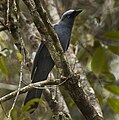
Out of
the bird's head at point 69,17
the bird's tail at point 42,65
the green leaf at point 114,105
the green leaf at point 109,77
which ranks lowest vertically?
the green leaf at point 109,77

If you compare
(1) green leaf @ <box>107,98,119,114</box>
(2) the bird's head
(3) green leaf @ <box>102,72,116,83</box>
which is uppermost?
(2) the bird's head

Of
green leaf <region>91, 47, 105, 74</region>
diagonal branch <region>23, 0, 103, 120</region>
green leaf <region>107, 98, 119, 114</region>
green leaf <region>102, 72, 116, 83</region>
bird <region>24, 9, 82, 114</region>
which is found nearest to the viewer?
diagonal branch <region>23, 0, 103, 120</region>

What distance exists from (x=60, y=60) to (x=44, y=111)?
68.3 inches

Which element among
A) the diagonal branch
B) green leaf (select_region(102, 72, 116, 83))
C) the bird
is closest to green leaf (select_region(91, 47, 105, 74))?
green leaf (select_region(102, 72, 116, 83))

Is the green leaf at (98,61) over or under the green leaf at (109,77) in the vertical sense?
over

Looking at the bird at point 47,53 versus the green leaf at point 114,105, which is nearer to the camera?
the green leaf at point 114,105

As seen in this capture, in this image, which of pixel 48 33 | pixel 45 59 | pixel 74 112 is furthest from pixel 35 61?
pixel 74 112

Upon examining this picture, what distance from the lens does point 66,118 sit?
262cm

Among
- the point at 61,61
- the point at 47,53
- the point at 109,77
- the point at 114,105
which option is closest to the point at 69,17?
the point at 47,53

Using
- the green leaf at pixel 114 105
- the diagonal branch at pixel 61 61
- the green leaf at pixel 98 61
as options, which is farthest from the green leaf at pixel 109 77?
the diagonal branch at pixel 61 61

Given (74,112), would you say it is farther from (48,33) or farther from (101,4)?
(48,33)

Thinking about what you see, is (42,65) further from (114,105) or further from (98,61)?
(114,105)

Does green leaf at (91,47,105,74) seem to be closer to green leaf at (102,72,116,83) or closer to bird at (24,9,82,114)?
green leaf at (102,72,116,83)

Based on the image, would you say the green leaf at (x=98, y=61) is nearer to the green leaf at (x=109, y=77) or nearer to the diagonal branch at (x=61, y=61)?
the green leaf at (x=109, y=77)
